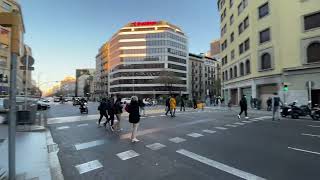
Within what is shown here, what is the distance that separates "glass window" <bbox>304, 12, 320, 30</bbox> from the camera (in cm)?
2865

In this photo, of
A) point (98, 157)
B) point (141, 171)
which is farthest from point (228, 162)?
point (98, 157)

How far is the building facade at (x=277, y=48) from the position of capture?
29062 mm

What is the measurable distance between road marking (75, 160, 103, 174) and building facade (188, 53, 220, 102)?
120096 millimetres

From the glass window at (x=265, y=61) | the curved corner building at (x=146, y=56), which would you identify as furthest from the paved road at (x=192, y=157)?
the curved corner building at (x=146, y=56)

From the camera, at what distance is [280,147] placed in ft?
29.3

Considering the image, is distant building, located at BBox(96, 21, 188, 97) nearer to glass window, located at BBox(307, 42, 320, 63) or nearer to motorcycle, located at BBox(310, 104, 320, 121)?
glass window, located at BBox(307, 42, 320, 63)

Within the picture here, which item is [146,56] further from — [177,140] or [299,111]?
[177,140]

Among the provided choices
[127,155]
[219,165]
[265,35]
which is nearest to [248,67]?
[265,35]

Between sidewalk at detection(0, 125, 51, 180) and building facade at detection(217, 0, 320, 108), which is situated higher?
building facade at detection(217, 0, 320, 108)

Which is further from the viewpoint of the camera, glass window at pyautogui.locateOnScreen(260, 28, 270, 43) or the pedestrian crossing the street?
glass window at pyautogui.locateOnScreen(260, 28, 270, 43)

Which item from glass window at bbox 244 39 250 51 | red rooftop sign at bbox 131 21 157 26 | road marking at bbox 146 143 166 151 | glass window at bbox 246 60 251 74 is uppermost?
red rooftop sign at bbox 131 21 157 26

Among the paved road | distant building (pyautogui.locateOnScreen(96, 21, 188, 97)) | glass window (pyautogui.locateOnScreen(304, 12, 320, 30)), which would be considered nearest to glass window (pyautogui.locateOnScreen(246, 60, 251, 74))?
glass window (pyautogui.locateOnScreen(304, 12, 320, 30))

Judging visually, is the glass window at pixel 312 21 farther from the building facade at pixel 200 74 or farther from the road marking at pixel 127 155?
the building facade at pixel 200 74

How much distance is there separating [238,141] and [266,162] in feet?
10.4
